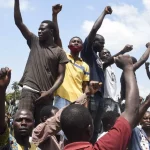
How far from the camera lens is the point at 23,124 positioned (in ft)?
13.7

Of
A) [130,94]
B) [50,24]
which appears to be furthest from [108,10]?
[130,94]

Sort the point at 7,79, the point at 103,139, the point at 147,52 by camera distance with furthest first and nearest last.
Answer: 1. the point at 147,52
2. the point at 7,79
3. the point at 103,139

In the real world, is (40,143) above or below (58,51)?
below

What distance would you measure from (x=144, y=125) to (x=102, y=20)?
6.21 ft

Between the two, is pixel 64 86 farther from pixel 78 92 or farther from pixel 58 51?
pixel 58 51

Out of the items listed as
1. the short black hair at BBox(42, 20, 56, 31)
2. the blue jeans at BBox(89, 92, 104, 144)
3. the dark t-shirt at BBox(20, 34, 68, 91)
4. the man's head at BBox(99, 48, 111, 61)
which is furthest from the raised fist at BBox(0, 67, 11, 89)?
the man's head at BBox(99, 48, 111, 61)

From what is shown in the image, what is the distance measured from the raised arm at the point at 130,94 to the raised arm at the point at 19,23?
3375 mm

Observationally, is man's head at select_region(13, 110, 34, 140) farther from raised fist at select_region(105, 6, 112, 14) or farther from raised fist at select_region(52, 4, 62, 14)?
raised fist at select_region(105, 6, 112, 14)

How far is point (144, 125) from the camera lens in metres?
5.62

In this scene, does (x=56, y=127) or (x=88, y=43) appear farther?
(x=88, y=43)

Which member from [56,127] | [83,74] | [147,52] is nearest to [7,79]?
[56,127]

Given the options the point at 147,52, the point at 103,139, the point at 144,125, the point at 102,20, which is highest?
the point at 102,20

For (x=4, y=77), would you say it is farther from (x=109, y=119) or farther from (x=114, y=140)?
(x=109, y=119)

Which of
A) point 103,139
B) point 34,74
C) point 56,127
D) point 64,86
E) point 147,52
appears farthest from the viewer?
point 147,52
